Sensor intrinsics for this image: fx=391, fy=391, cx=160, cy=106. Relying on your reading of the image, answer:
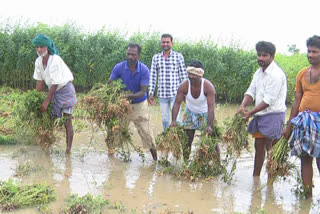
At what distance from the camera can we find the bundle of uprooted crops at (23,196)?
A: 4.22 m

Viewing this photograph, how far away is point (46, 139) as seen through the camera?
630 cm

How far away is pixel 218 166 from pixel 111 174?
158 centimetres

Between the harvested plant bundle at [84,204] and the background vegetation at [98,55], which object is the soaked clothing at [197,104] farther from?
the background vegetation at [98,55]

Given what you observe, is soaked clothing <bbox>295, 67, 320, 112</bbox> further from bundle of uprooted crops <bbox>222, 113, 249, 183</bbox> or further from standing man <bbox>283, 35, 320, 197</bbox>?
bundle of uprooted crops <bbox>222, 113, 249, 183</bbox>

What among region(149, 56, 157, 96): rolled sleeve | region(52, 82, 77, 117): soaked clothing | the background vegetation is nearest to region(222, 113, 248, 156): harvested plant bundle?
region(149, 56, 157, 96): rolled sleeve

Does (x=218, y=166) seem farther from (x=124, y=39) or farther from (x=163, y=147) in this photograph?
(x=124, y=39)

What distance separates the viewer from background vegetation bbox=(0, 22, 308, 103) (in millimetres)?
13391

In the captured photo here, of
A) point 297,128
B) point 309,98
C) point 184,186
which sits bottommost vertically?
point 184,186

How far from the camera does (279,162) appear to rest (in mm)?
4996

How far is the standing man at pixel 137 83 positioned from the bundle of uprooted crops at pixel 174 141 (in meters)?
0.65

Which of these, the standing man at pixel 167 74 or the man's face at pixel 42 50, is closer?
the man's face at pixel 42 50

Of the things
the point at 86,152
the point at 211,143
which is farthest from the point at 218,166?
the point at 86,152

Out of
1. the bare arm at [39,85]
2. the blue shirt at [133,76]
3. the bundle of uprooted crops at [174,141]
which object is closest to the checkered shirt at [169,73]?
the blue shirt at [133,76]

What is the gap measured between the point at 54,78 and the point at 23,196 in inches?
89.6
